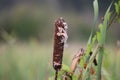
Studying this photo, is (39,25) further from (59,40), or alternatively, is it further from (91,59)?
(59,40)

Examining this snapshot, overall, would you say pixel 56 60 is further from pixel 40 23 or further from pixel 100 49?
pixel 40 23

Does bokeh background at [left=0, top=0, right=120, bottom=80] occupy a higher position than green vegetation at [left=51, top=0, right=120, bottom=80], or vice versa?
bokeh background at [left=0, top=0, right=120, bottom=80]

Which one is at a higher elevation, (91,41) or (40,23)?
(40,23)

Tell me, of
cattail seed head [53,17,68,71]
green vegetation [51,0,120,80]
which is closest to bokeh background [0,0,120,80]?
green vegetation [51,0,120,80]

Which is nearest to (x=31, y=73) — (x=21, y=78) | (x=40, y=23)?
(x=21, y=78)

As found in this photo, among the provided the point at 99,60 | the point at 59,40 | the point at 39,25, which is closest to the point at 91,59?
the point at 99,60

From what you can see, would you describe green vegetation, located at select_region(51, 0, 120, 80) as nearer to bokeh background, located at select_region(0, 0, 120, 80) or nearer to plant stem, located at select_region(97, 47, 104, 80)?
plant stem, located at select_region(97, 47, 104, 80)

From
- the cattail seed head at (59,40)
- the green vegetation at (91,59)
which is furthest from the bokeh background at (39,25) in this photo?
the cattail seed head at (59,40)

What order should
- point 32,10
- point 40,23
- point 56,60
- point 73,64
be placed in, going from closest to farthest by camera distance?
point 56,60
point 73,64
point 40,23
point 32,10
